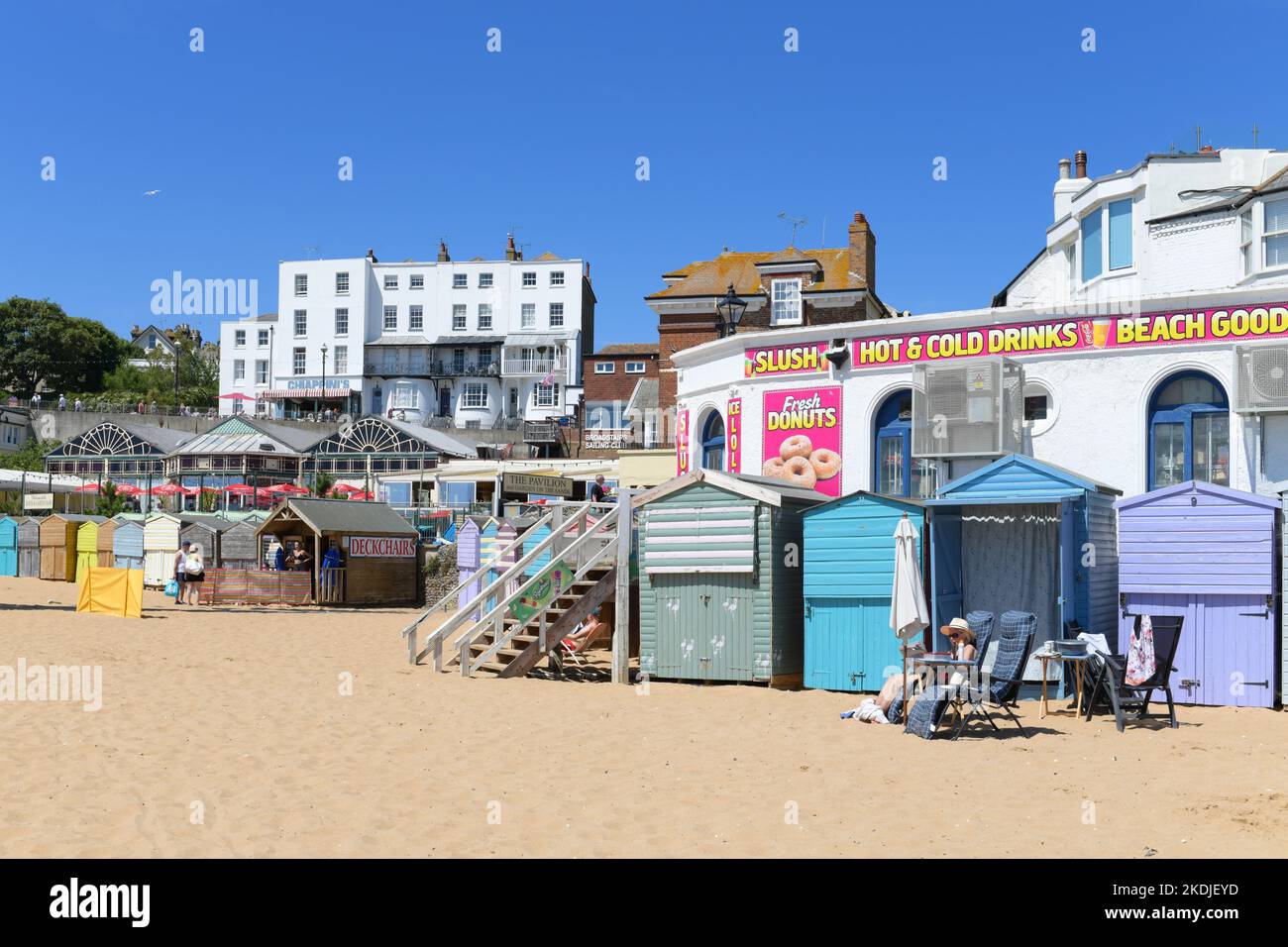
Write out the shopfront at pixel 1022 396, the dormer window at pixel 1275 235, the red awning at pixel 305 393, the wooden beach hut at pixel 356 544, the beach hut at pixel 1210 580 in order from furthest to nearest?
1. the red awning at pixel 305 393
2. the wooden beach hut at pixel 356 544
3. the dormer window at pixel 1275 235
4. the shopfront at pixel 1022 396
5. the beach hut at pixel 1210 580

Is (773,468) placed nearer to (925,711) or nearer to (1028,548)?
(1028,548)

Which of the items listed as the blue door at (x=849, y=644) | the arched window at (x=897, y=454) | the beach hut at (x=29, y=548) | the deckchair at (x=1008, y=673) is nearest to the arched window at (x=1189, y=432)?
the arched window at (x=897, y=454)

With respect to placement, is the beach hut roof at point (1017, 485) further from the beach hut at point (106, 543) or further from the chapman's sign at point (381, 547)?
the beach hut at point (106, 543)

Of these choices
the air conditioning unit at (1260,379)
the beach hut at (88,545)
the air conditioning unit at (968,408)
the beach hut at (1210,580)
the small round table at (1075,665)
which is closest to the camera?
the small round table at (1075,665)

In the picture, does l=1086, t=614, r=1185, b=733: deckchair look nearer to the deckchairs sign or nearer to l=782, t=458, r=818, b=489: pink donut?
the deckchairs sign

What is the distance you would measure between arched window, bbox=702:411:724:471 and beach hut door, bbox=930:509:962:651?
7.03 meters

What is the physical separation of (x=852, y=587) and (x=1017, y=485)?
2.29m

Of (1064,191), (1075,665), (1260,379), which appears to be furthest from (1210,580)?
(1064,191)

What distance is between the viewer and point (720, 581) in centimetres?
1438

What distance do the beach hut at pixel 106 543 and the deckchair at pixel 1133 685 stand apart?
2801 centimetres

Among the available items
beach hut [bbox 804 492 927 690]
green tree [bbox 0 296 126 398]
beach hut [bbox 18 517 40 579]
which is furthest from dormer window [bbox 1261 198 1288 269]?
green tree [bbox 0 296 126 398]

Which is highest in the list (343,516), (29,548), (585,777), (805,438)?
(805,438)

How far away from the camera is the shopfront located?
16.0 m

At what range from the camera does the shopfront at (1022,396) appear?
632 inches
